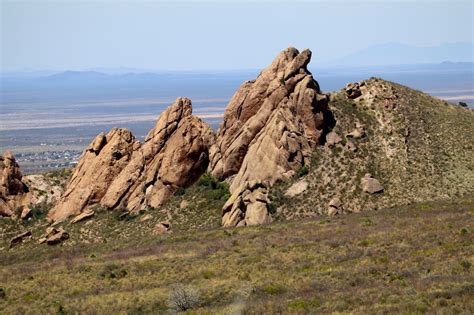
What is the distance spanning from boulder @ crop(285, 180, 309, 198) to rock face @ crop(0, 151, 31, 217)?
3400 cm

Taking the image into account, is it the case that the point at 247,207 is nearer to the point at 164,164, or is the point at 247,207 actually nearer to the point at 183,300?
the point at 164,164

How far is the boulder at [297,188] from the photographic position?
235 feet

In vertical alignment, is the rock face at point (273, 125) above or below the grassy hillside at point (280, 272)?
above

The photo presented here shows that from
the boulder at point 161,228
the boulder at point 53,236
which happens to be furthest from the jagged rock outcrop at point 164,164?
the boulder at point 53,236

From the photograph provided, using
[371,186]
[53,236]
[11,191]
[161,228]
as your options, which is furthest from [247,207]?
[11,191]

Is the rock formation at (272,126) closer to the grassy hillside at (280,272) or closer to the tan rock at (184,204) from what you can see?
the tan rock at (184,204)

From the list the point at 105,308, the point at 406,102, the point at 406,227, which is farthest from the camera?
the point at 406,102

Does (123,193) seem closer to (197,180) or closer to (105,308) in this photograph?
(197,180)

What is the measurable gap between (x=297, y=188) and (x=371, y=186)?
805 centimetres

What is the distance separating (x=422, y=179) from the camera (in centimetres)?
7281

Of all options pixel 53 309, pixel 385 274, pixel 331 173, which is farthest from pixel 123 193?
pixel 385 274

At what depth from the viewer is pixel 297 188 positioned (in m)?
71.9

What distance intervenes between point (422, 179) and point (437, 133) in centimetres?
1074

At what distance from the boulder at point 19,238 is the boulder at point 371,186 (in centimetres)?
3872
